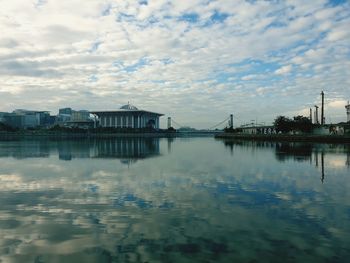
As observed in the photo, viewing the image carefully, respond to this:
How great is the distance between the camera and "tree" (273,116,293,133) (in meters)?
110

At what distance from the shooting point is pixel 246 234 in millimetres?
10961

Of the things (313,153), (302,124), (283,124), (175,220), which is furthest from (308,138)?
(175,220)

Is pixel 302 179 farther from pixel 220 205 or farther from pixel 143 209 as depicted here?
pixel 143 209

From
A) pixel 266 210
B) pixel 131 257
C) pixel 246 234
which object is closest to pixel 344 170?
pixel 266 210

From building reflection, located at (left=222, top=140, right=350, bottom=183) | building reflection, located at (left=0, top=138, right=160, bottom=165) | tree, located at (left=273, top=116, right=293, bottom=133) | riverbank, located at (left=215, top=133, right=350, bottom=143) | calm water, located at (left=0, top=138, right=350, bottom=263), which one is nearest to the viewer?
calm water, located at (left=0, top=138, right=350, bottom=263)

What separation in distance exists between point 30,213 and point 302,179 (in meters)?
17.4

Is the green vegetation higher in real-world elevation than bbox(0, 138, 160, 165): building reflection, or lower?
higher

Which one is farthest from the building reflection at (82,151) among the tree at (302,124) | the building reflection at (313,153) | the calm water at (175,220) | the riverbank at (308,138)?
the tree at (302,124)

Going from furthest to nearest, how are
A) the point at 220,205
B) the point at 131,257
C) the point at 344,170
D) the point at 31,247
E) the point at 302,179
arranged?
the point at 344,170
the point at 302,179
the point at 220,205
the point at 31,247
the point at 131,257

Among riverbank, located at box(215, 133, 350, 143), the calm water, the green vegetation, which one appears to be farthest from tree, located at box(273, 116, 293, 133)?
the calm water

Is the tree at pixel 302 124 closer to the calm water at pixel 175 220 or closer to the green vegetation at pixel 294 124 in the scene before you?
the green vegetation at pixel 294 124

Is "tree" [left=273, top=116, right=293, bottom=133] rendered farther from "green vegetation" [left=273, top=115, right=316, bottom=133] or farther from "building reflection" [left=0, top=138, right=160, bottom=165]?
"building reflection" [left=0, top=138, right=160, bottom=165]

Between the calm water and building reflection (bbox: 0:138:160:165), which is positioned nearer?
the calm water

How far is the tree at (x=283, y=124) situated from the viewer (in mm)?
109562
